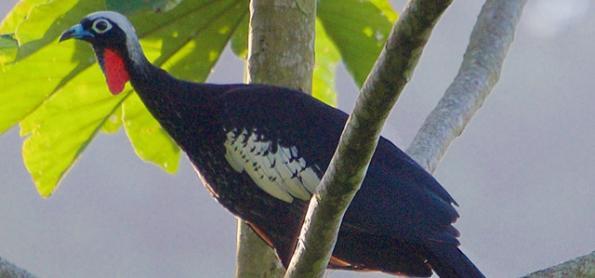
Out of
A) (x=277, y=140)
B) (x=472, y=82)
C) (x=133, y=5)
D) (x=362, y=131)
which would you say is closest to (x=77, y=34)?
(x=133, y=5)

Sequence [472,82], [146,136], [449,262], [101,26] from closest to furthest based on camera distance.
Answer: [449,262] → [101,26] → [472,82] → [146,136]

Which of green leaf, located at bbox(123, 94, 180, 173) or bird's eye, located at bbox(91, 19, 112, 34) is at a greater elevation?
bird's eye, located at bbox(91, 19, 112, 34)

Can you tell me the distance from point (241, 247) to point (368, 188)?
47 cm

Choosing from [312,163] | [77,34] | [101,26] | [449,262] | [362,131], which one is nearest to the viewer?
[362,131]

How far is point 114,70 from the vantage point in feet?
11.2

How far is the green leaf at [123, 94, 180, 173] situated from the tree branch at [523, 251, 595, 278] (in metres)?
1.56

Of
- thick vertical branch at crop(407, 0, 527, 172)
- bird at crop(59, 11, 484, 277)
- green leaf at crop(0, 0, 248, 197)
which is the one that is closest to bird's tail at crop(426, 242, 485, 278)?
bird at crop(59, 11, 484, 277)

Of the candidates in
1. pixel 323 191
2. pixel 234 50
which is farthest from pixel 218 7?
pixel 323 191

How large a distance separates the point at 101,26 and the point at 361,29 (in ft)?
2.37

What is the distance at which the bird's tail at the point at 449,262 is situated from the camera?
110 inches

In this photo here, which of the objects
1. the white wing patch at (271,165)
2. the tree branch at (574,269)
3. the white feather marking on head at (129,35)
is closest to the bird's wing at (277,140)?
the white wing patch at (271,165)

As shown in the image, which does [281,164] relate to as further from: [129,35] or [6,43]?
[6,43]

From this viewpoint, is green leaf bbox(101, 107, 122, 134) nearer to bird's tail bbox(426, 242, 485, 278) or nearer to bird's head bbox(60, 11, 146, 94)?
bird's head bbox(60, 11, 146, 94)

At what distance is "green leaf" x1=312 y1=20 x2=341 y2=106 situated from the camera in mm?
3807
